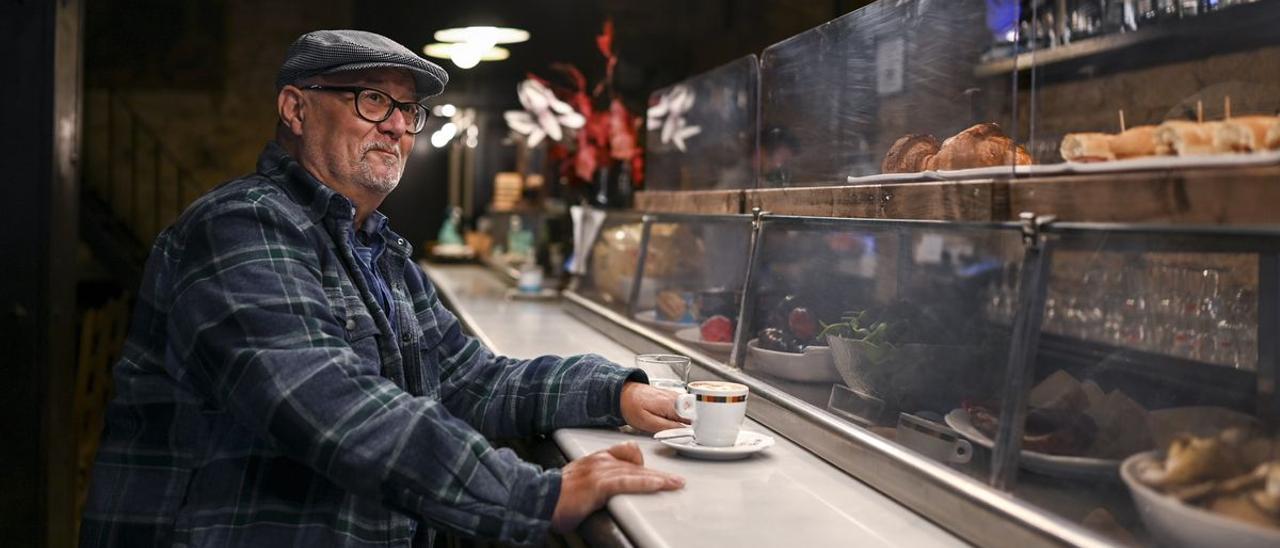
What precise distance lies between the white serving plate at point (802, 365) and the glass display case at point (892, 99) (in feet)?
1.08

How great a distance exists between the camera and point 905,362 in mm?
1704

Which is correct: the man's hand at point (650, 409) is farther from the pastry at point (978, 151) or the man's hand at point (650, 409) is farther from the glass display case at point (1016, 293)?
the pastry at point (978, 151)

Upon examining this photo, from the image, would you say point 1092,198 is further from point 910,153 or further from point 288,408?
point 288,408

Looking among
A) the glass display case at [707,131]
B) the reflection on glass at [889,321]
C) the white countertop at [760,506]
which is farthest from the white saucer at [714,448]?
the glass display case at [707,131]

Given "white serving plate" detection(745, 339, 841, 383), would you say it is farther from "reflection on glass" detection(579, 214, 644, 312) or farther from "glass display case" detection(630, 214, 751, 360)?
"reflection on glass" detection(579, 214, 644, 312)

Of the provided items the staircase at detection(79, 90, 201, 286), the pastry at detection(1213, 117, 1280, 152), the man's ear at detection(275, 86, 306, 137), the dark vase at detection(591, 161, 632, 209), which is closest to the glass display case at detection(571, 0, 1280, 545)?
the pastry at detection(1213, 117, 1280, 152)

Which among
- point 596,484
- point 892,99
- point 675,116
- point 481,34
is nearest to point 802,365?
point 892,99

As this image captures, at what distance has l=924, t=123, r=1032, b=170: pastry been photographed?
1.53 metres

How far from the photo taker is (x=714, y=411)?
5.42 ft

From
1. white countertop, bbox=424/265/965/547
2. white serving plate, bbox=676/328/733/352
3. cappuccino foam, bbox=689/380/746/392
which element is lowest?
white countertop, bbox=424/265/965/547

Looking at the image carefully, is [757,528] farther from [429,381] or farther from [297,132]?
[297,132]

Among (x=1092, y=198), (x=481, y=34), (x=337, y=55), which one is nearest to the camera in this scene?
(x=1092, y=198)

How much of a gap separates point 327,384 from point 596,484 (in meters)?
0.39

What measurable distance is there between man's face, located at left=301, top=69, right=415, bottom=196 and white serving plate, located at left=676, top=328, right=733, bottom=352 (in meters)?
0.90
